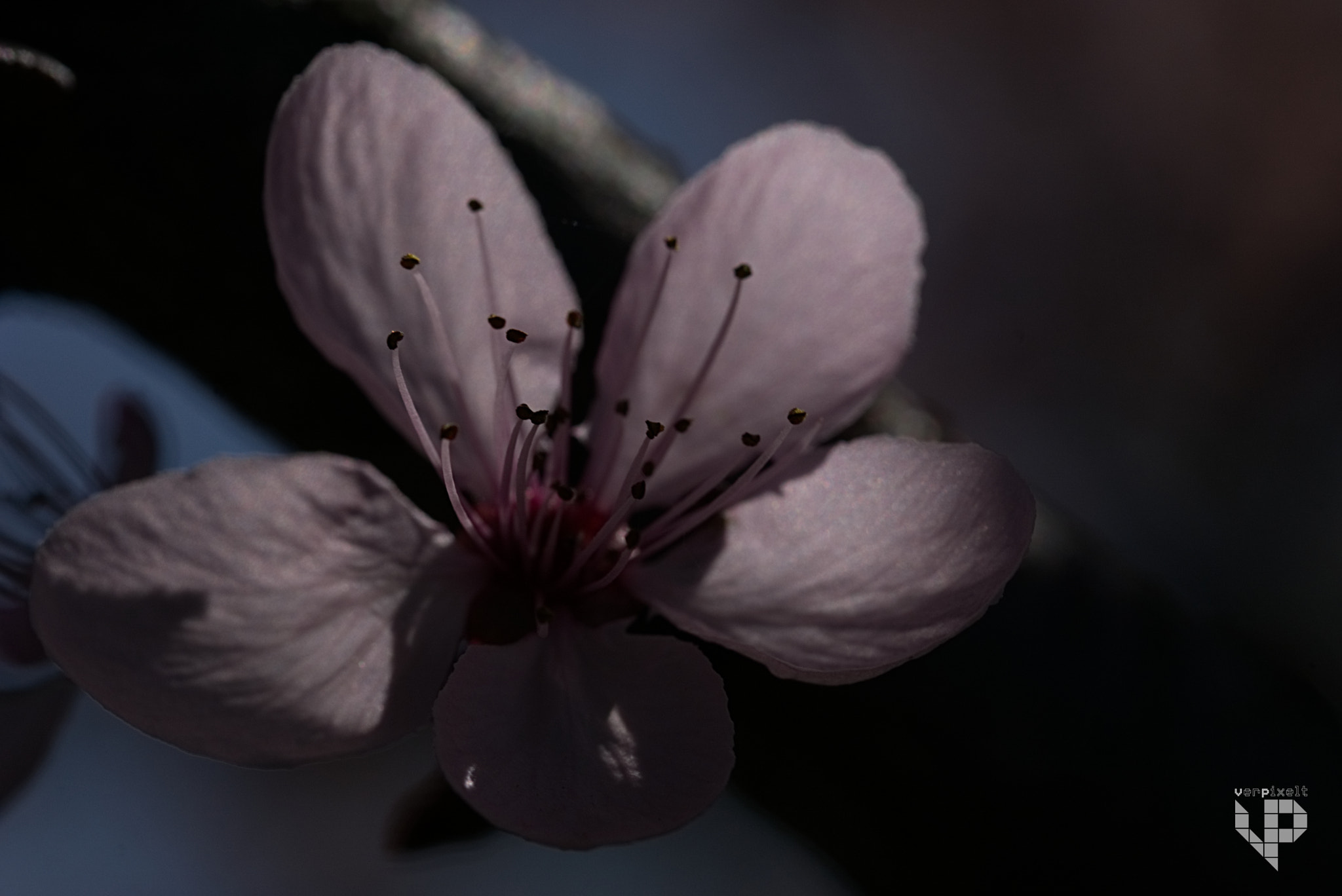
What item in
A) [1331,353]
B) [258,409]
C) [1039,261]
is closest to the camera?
[258,409]

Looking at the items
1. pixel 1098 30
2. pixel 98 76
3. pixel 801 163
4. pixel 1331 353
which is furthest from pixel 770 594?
pixel 1098 30

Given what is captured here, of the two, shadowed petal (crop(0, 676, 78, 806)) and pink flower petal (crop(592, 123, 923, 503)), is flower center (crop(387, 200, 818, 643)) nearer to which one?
pink flower petal (crop(592, 123, 923, 503))

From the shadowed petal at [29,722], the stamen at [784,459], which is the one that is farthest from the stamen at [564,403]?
the shadowed petal at [29,722]

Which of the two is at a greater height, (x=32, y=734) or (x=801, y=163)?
(x=801, y=163)

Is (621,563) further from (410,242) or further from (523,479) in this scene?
(410,242)

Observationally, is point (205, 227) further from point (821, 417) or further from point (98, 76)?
point (821, 417)
